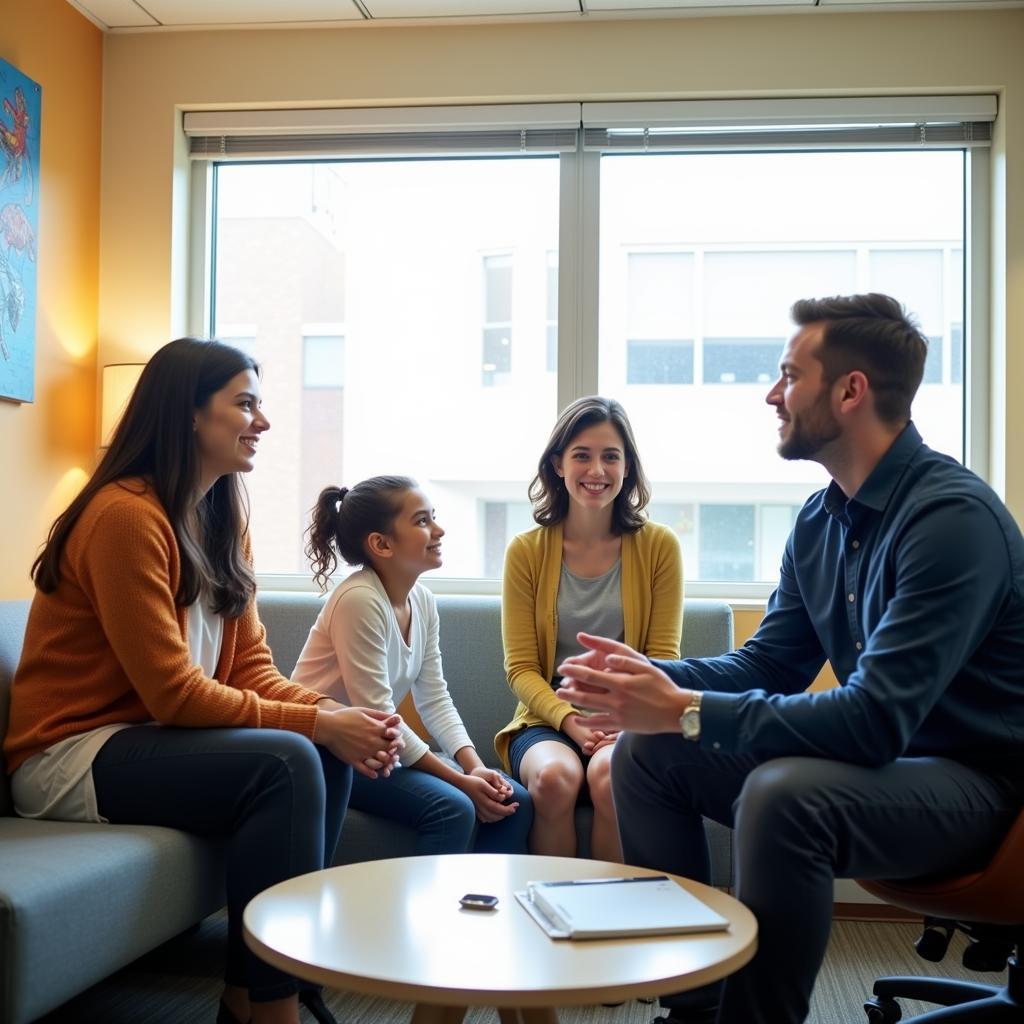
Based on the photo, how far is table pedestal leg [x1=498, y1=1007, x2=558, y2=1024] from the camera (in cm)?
154

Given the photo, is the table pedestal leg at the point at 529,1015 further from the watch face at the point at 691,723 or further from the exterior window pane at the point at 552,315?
the exterior window pane at the point at 552,315

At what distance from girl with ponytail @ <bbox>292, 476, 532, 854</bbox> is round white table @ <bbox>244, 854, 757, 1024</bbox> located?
28.5 inches

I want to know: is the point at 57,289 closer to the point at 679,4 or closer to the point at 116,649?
the point at 116,649

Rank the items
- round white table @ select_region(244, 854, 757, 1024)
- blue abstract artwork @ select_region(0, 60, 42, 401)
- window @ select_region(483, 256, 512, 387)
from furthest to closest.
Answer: window @ select_region(483, 256, 512, 387), blue abstract artwork @ select_region(0, 60, 42, 401), round white table @ select_region(244, 854, 757, 1024)

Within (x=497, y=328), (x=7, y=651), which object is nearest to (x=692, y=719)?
(x=7, y=651)

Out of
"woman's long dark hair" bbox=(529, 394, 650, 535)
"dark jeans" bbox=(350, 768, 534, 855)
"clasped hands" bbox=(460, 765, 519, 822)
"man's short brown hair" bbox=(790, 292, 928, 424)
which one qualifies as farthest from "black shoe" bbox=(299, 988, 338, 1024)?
"man's short brown hair" bbox=(790, 292, 928, 424)

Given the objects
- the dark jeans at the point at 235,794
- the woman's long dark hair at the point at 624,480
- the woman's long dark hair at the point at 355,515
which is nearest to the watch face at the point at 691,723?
the dark jeans at the point at 235,794

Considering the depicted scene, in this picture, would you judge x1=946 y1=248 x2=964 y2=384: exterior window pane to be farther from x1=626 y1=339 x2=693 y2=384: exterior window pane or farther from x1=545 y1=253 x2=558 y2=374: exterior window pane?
x1=545 y1=253 x2=558 y2=374: exterior window pane

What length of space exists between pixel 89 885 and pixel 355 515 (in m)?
1.10

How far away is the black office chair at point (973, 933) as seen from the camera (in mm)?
1697

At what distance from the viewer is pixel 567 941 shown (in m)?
1.38

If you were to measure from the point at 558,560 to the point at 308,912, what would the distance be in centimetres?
151

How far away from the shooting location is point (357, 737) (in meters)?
2.19

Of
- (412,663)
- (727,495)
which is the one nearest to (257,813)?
(412,663)
